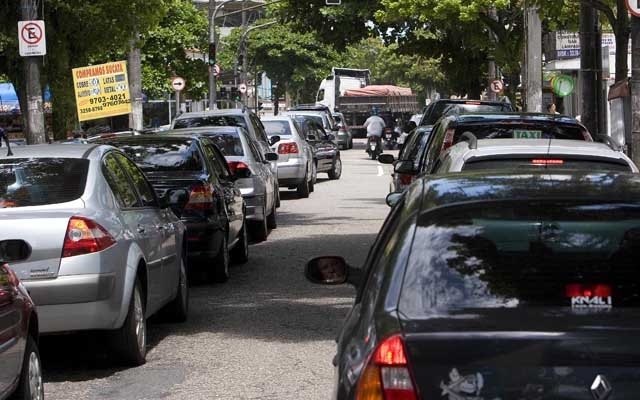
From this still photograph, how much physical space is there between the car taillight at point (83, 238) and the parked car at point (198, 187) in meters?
3.68

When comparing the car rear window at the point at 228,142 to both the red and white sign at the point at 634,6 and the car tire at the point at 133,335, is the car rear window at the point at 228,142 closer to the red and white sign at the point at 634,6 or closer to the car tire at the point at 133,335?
the red and white sign at the point at 634,6

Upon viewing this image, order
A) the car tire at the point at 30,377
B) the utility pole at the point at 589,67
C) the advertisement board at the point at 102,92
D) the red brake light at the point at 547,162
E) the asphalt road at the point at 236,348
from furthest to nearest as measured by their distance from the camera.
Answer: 1. the advertisement board at the point at 102,92
2. the utility pole at the point at 589,67
3. the red brake light at the point at 547,162
4. the asphalt road at the point at 236,348
5. the car tire at the point at 30,377

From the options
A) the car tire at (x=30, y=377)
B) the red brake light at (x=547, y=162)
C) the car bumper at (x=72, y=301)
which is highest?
the red brake light at (x=547, y=162)

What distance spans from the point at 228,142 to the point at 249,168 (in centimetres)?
72

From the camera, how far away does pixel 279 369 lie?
338 inches

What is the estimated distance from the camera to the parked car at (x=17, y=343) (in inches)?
242

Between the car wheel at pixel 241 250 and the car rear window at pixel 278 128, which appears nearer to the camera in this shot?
the car wheel at pixel 241 250

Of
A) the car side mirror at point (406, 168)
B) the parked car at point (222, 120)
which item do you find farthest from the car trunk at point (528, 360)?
the parked car at point (222, 120)

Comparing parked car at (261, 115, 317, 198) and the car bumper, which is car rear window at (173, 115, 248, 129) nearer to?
parked car at (261, 115, 317, 198)

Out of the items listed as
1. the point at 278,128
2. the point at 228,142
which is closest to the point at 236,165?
the point at 228,142

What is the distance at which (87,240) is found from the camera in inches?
315

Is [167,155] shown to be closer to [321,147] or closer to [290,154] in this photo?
[290,154]

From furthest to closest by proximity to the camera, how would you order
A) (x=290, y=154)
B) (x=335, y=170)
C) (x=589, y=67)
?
(x=335, y=170) < (x=290, y=154) < (x=589, y=67)

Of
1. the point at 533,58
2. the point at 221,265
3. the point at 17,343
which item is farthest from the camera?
the point at 533,58
